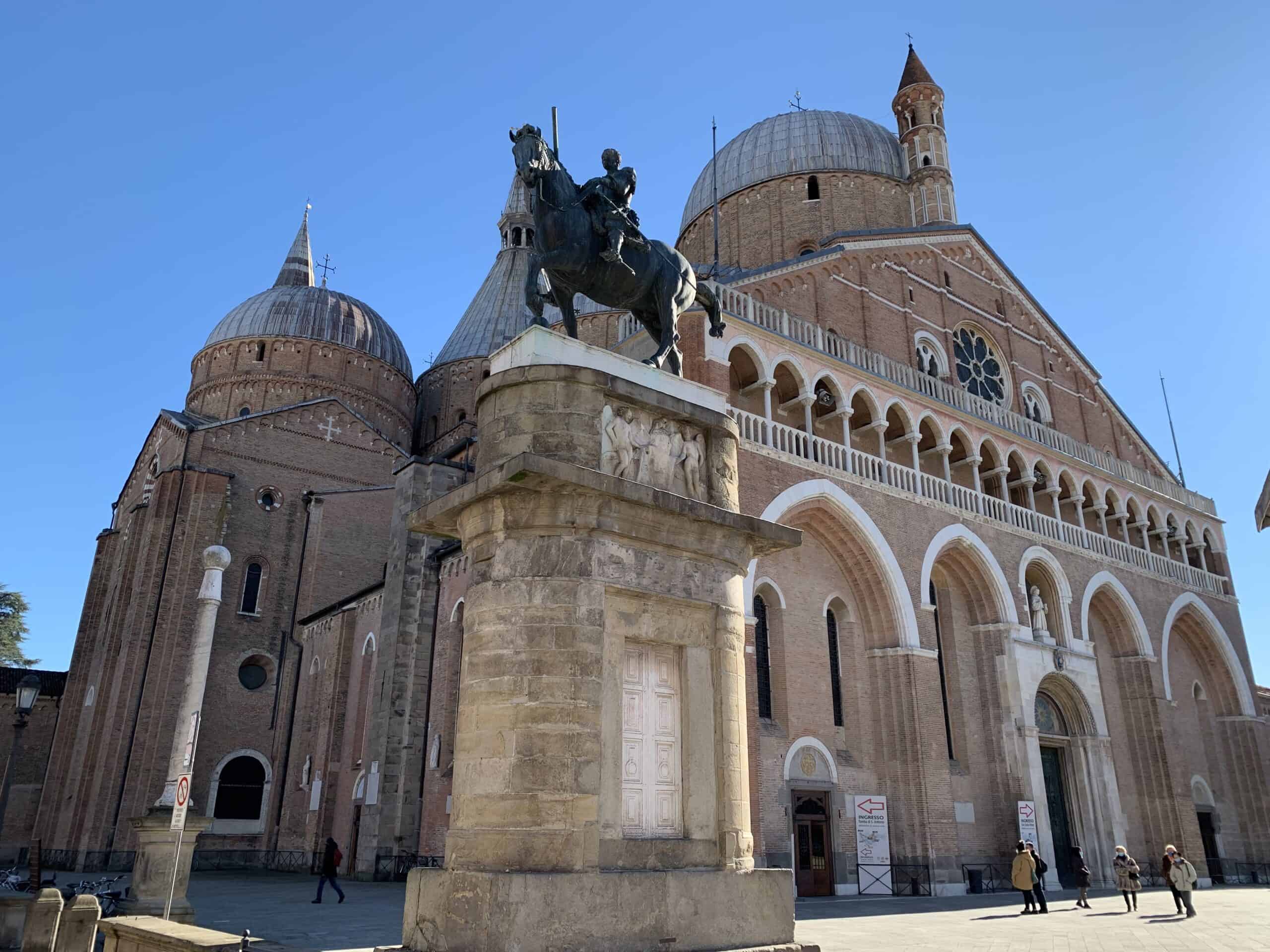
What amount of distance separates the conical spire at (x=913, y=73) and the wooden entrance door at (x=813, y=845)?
23.5 meters

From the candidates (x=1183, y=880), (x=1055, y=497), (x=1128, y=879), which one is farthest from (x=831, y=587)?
(x=1055, y=497)

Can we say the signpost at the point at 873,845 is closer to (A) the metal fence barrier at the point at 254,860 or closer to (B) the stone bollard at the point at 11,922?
(B) the stone bollard at the point at 11,922

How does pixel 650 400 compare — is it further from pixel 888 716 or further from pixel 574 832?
pixel 888 716

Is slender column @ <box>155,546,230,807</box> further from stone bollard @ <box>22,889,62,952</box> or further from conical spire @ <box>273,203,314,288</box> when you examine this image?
conical spire @ <box>273,203,314,288</box>

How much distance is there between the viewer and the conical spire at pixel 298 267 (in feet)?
155

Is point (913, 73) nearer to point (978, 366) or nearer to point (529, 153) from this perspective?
point (978, 366)

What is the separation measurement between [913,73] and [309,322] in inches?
968

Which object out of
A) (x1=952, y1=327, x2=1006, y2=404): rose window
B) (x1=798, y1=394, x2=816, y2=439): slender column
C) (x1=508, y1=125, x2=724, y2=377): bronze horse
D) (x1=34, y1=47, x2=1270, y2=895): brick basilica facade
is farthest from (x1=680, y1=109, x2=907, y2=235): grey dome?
(x1=508, y1=125, x2=724, y2=377): bronze horse

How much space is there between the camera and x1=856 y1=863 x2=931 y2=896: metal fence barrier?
1858cm

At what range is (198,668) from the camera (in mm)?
14422

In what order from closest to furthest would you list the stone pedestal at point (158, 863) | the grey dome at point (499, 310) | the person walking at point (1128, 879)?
the stone pedestal at point (158, 863) < the person walking at point (1128, 879) < the grey dome at point (499, 310)

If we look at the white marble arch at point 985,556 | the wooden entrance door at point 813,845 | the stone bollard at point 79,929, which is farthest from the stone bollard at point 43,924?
the white marble arch at point 985,556

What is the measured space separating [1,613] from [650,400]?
140ft

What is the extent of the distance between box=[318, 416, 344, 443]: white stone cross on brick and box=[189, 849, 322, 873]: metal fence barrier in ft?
43.6
